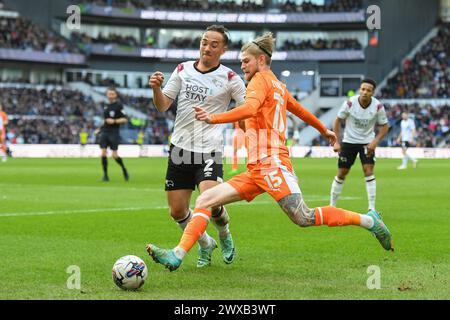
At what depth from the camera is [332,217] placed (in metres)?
7.84

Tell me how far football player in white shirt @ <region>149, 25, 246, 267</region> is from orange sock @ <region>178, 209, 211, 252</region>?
0.91 m

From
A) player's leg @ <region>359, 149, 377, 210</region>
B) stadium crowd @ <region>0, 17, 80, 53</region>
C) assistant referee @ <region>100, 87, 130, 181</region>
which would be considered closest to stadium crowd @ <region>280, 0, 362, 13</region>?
stadium crowd @ <region>0, 17, 80, 53</region>

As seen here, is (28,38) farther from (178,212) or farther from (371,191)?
(178,212)

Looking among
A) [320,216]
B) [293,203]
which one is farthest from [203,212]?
[320,216]

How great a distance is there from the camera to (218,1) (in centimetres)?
7688

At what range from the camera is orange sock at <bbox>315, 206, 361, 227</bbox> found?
7.79 meters

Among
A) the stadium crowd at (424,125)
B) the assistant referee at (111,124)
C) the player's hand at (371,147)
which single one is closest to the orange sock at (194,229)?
the player's hand at (371,147)

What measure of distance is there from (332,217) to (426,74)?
60207mm

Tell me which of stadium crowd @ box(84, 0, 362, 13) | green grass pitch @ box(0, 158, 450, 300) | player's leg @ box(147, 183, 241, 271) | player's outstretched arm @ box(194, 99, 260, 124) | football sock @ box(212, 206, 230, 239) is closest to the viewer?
player's outstretched arm @ box(194, 99, 260, 124)

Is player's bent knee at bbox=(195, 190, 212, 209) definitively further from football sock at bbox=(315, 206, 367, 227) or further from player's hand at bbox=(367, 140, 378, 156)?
player's hand at bbox=(367, 140, 378, 156)

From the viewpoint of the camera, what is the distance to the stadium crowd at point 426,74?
6388 centimetres

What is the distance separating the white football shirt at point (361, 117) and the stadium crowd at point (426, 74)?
49938 mm
